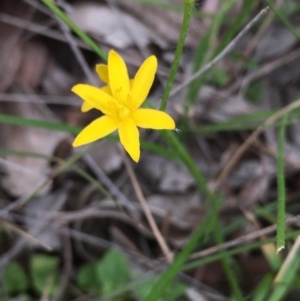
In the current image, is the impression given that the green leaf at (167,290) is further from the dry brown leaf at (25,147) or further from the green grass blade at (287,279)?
the dry brown leaf at (25,147)

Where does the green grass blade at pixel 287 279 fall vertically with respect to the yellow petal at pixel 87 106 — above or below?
→ below

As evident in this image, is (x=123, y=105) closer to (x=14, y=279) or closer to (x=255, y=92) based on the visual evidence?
(x=14, y=279)

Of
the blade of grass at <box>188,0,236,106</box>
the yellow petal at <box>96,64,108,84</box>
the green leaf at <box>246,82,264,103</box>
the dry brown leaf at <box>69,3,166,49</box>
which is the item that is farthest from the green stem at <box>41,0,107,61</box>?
the green leaf at <box>246,82,264,103</box>

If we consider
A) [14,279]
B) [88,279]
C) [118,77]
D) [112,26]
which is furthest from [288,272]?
[112,26]

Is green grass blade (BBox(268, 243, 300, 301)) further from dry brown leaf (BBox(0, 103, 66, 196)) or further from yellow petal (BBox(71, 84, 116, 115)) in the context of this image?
dry brown leaf (BBox(0, 103, 66, 196))

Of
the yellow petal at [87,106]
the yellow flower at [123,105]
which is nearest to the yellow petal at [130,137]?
the yellow flower at [123,105]

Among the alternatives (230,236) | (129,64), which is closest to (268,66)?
(129,64)

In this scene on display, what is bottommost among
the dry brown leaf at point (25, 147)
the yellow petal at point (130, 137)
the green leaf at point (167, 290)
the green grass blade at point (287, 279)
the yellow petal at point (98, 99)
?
the green leaf at point (167, 290)
